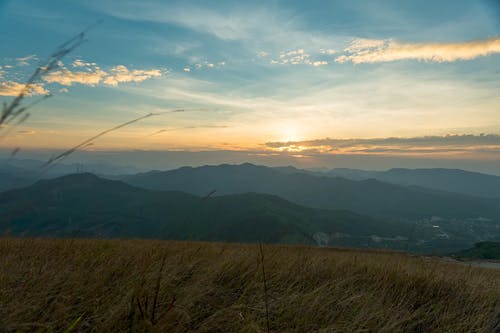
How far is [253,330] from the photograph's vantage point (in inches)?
104

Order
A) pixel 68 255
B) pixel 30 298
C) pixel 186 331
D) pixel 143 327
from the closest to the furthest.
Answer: pixel 143 327, pixel 186 331, pixel 30 298, pixel 68 255

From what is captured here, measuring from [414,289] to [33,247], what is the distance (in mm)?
6270

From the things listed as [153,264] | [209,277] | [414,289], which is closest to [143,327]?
[209,277]

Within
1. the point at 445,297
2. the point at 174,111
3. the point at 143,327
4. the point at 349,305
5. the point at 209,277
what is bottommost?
the point at 445,297

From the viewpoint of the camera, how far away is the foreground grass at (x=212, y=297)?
2.57m

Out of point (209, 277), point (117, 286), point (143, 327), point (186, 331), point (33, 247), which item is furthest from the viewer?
point (33, 247)

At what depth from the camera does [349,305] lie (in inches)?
142

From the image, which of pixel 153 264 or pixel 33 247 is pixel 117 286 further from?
pixel 33 247

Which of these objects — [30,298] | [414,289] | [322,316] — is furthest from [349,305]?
[30,298]

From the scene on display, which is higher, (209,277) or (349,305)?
(209,277)

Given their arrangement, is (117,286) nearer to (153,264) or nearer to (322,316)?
(153,264)

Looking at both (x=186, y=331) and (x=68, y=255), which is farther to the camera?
(x=68, y=255)

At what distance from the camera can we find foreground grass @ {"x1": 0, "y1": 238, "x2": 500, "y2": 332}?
257cm

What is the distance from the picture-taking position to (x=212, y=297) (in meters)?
3.47
